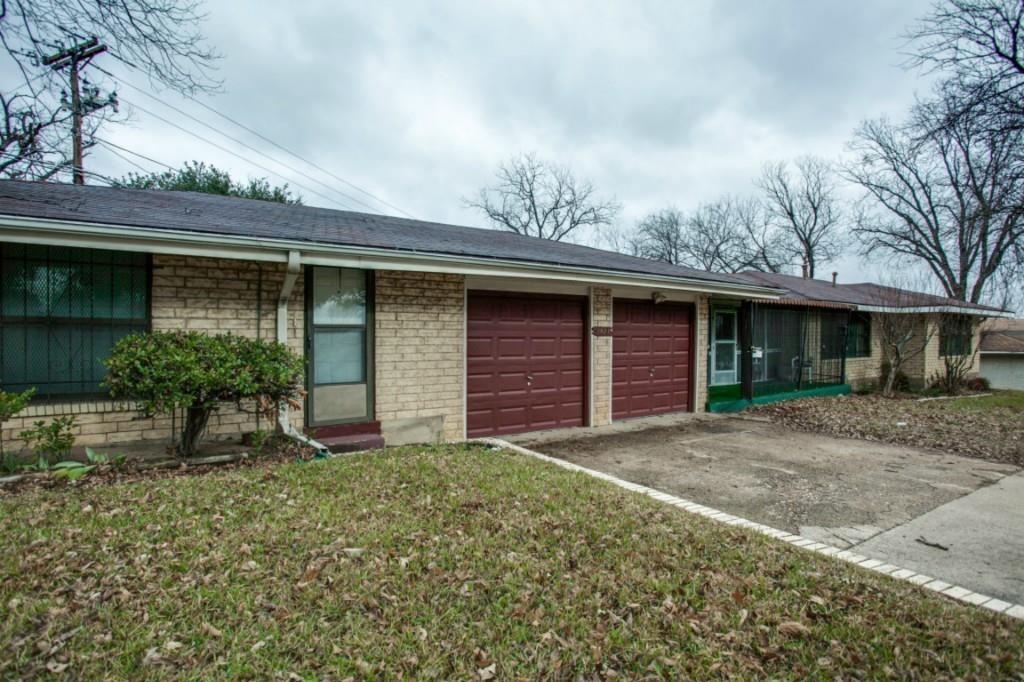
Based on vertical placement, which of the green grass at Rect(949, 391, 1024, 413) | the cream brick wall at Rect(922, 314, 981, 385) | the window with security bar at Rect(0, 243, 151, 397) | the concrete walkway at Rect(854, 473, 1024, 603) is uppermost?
the window with security bar at Rect(0, 243, 151, 397)

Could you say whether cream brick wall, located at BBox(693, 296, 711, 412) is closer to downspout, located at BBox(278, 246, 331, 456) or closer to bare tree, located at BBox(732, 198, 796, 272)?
downspout, located at BBox(278, 246, 331, 456)

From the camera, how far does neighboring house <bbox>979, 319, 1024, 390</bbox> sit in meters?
26.6

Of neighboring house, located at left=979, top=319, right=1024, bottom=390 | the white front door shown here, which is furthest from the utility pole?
neighboring house, located at left=979, top=319, right=1024, bottom=390

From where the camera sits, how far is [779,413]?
11.3m

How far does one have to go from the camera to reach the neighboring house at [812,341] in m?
12.1

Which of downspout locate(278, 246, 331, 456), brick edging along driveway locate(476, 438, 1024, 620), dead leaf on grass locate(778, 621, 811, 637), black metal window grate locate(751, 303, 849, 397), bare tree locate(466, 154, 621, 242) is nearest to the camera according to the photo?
dead leaf on grass locate(778, 621, 811, 637)

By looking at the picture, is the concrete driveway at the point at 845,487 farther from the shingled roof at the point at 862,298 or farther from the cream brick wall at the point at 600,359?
the shingled roof at the point at 862,298

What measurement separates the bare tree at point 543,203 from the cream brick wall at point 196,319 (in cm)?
3043

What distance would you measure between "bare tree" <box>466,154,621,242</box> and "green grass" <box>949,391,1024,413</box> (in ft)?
81.3

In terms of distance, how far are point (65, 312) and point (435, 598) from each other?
501cm

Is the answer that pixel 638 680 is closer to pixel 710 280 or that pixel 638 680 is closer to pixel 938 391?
pixel 710 280

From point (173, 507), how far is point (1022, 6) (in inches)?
448

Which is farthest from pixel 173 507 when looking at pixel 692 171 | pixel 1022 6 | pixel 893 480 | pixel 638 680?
pixel 692 171

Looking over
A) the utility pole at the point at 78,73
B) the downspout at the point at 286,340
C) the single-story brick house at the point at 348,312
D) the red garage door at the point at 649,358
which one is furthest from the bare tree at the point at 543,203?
the downspout at the point at 286,340
